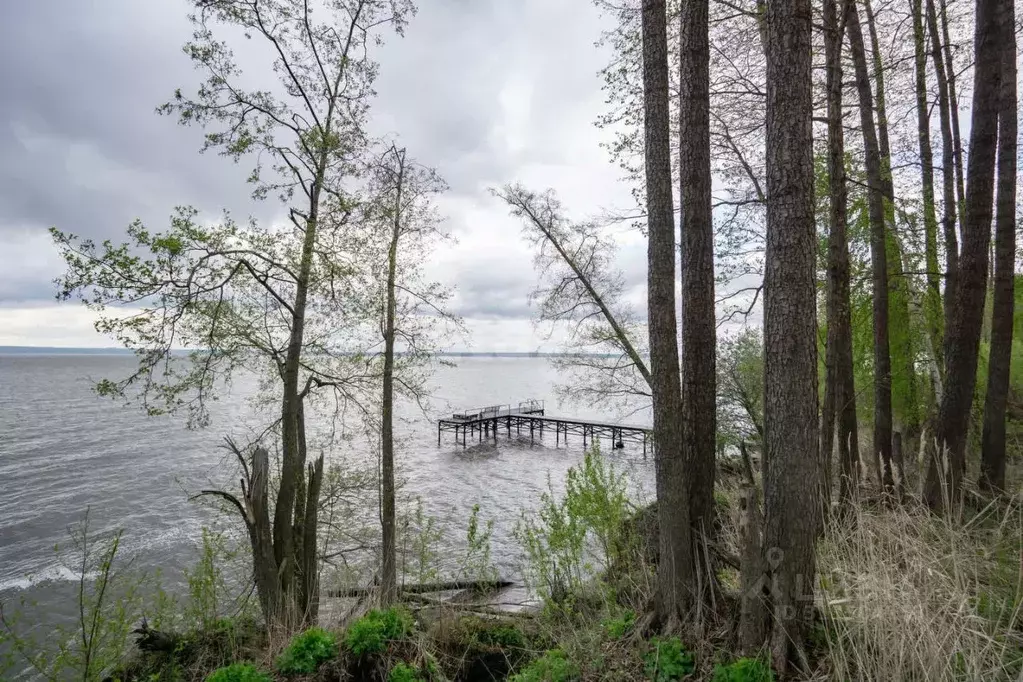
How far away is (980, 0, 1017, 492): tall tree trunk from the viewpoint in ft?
20.0

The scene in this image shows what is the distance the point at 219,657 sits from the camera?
5320 mm

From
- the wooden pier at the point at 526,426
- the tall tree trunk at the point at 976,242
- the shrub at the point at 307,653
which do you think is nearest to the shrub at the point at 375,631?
the shrub at the point at 307,653

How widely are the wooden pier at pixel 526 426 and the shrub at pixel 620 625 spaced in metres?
26.9

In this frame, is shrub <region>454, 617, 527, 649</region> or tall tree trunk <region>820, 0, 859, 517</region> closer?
shrub <region>454, 617, 527, 649</region>

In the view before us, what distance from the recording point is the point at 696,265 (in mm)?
4840

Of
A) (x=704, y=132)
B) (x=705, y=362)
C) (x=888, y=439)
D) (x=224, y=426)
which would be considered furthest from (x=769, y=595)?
(x=224, y=426)

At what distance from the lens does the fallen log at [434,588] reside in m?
6.23

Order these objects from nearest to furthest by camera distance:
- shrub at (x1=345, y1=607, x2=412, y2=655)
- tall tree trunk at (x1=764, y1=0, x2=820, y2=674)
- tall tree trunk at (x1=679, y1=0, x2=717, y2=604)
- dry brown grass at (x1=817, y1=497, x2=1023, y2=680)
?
dry brown grass at (x1=817, y1=497, x2=1023, y2=680) → tall tree trunk at (x1=764, y1=0, x2=820, y2=674) → shrub at (x1=345, y1=607, x2=412, y2=655) → tall tree trunk at (x1=679, y1=0, x2=717, y2=604)

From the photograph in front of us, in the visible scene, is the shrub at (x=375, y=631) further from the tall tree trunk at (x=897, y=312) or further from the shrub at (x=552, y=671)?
the tall tree trunk at (x=897, y=312)

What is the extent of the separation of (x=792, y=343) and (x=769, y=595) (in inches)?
62.8

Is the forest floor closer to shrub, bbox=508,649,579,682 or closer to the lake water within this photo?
shrub, bbox=508,649,579,682

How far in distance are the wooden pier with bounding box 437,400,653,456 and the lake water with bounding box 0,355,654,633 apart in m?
0.90

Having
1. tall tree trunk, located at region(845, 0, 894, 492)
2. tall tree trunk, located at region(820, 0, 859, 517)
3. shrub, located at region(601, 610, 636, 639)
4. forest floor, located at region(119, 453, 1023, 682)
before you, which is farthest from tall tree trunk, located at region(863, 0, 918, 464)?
shrub, located at region(601, 610, 636, 639)

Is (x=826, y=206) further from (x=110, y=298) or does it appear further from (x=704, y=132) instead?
(x=110, y=298)
